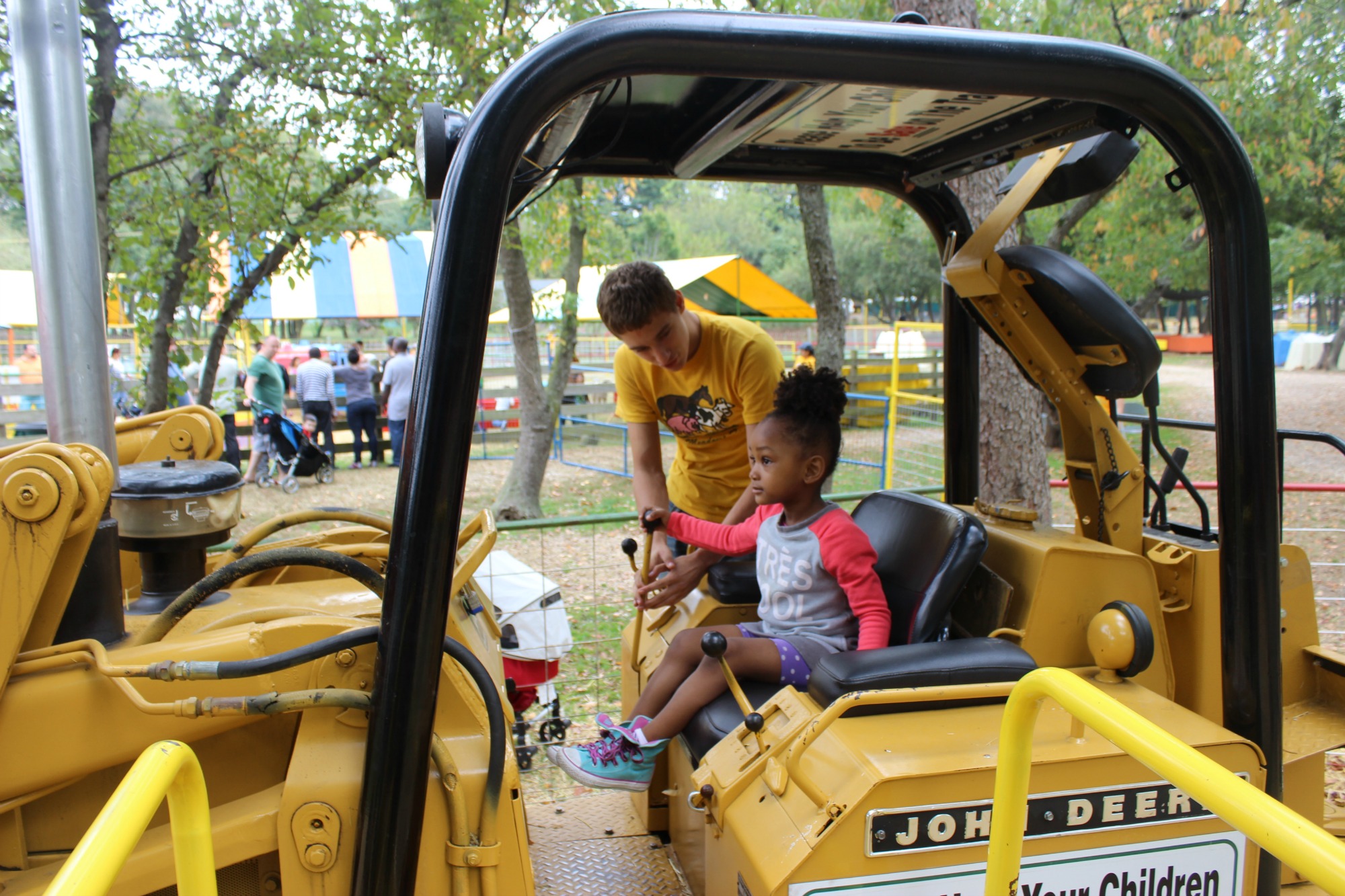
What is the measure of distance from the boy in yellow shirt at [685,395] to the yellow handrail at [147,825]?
1.83 metres

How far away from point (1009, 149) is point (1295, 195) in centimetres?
1229

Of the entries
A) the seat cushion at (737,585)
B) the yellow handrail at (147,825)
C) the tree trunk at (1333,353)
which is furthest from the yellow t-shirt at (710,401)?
the tree trunk at (1333,353)

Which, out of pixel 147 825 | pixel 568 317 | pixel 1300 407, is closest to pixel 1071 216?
pixel 568 317

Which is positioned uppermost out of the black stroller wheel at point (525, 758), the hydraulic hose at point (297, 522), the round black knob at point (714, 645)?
the hydraulic hose at point (297, 522)

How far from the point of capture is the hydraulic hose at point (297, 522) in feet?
7.61

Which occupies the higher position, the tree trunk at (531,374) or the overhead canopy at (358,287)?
the overhead canopy at (358,287)

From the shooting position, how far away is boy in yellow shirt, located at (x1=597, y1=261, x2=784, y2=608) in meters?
2.86

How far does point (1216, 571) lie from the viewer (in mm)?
2371

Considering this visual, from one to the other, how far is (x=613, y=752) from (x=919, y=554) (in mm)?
947

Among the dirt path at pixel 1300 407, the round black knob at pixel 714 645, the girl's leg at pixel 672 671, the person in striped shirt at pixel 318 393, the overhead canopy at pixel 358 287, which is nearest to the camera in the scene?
the round black knob at pixel 714 645

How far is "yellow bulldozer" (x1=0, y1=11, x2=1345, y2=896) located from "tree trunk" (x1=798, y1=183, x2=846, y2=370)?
16.7 ft

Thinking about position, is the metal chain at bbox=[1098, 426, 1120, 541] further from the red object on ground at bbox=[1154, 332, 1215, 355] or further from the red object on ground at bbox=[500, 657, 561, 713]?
the red object on ground at bbox=[1154, 332, 1215, 355]

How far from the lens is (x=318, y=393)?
13961 millimetres

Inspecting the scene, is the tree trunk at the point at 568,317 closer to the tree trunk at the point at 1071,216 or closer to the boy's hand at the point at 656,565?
the tree trunk at the point at 1071,216
